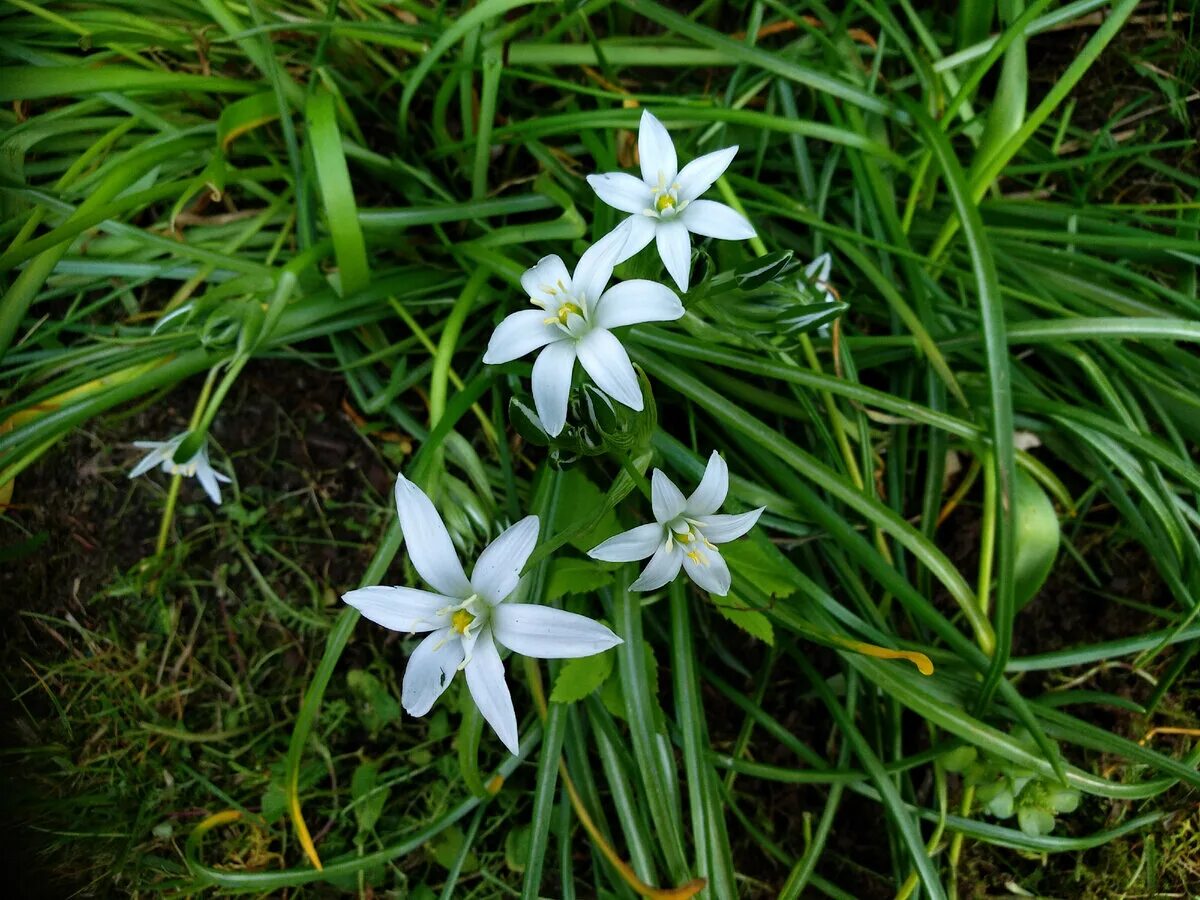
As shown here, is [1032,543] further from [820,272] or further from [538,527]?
[538,527]

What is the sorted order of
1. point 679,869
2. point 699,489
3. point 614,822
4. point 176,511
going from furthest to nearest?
point 176,511 < point 614,822 < point 679,869 < point 699,489

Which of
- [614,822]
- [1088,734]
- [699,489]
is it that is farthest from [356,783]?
[1088,734]

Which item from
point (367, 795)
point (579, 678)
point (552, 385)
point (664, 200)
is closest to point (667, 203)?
point (664, 200)

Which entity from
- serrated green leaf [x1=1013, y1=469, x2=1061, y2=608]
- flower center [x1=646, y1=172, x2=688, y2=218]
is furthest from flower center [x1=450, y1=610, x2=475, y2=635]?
serrated green leaf [x1=1013, y1=469, x2=1061, y2=608]

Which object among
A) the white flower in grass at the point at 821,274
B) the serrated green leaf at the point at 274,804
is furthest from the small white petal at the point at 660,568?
the serrated green leaf at the point at 274,804

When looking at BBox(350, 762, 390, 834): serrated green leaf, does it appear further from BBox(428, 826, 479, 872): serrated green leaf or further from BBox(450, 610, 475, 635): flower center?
BBox(450, 610, 475, 635): flower center

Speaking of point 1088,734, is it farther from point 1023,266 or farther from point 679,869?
point 1023,266
